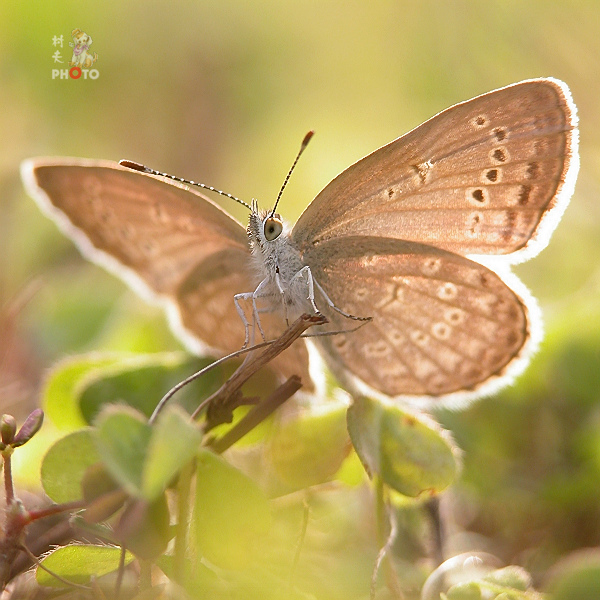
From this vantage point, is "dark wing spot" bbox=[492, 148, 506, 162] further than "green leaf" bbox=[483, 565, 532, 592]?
Yes

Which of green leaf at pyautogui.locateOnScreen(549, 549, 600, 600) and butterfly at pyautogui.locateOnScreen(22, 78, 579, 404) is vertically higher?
butterfly at pyautogui.locateOnScreen(22, 78, 579, 404)

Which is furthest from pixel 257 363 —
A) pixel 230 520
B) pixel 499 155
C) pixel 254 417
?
pixel 499 155

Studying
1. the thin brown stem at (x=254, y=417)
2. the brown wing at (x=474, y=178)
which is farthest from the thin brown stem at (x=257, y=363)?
the brown wing at (x=474, y=178)

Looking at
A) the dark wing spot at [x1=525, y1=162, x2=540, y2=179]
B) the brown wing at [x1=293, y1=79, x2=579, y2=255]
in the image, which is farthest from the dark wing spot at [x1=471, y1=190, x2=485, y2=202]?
the dark wing spot at [x1=525, y1=162, x2=540, y2=179]

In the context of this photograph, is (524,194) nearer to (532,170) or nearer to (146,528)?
(532,170)

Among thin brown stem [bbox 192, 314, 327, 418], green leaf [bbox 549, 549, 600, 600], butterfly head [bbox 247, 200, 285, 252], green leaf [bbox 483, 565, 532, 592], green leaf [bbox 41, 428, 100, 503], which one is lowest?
green leaf [bbox 483, 565, 532, 592]

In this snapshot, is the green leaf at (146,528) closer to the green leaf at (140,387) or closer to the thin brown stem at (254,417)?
the thin brown stem at (254,417)

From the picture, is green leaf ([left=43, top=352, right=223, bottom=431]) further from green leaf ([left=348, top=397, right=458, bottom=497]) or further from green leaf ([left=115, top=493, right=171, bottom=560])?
green leaf ([left=115, top=493, right=171, bottom=560])
